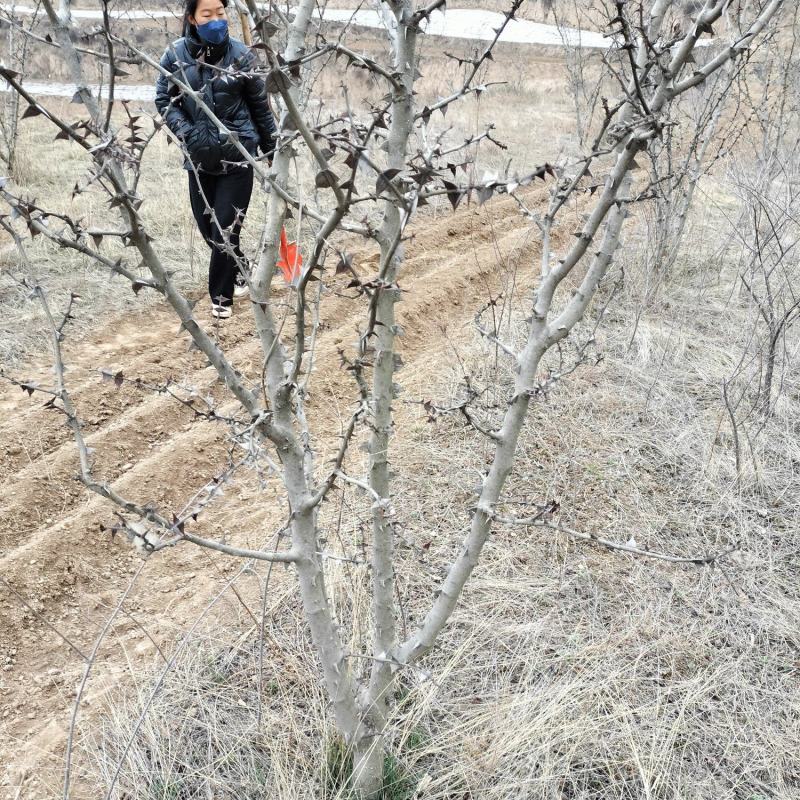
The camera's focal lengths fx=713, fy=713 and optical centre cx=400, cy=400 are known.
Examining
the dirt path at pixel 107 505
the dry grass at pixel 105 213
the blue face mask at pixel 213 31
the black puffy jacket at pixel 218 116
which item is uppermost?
the blue face mask at pixel 213 31

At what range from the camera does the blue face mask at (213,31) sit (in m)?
3.76

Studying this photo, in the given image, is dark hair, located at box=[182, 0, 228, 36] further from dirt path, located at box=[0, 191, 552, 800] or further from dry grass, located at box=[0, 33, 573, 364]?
dirt path, located at box=[0, 191, 552, 800]

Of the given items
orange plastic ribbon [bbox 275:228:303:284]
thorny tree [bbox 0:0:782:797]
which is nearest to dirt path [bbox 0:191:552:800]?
orange plastic ribbon [bbox 275:228:303:284]

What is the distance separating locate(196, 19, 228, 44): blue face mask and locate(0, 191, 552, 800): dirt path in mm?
1838

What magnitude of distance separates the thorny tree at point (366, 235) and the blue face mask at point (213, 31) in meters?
2.46

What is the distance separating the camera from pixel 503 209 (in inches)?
319

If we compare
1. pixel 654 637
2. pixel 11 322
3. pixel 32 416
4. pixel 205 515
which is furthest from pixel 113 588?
pixel 11 322

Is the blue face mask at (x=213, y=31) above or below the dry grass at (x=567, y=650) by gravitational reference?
above

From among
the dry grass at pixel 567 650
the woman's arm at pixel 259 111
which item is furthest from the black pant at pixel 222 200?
the dry grass at pixel 567 650

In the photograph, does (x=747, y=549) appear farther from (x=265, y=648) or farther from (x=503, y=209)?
(x=503, y=209)

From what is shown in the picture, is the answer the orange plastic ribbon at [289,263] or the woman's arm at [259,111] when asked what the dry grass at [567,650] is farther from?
the woman's arm at [259,111]

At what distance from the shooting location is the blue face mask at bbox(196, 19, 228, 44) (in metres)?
3.76

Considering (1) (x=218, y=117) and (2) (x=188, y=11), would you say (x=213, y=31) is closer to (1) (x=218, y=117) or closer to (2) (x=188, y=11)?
(2) (x=188, y=11)

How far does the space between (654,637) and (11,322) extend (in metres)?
4.37
